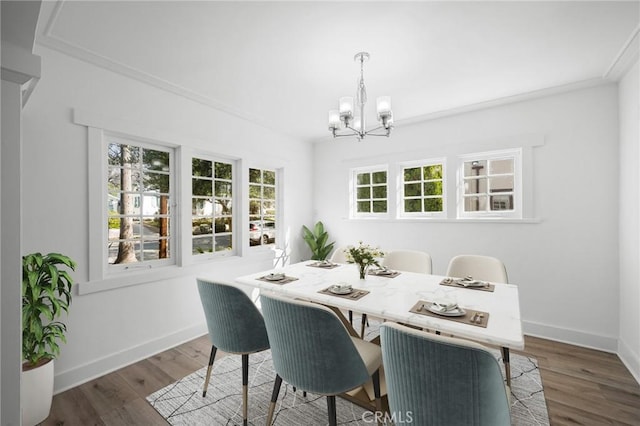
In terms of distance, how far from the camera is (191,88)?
2.87 meters

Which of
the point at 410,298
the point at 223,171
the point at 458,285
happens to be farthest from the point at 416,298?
the point at 223,171

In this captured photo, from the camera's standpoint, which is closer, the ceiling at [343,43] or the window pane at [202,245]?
the ceiling at [343,43]

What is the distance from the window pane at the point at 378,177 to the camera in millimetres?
4234

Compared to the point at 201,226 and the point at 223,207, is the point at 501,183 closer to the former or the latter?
the point at 223,207

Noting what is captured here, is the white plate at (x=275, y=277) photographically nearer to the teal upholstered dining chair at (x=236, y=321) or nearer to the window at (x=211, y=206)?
the teal upholstered dining chair at (x=236, y=321)

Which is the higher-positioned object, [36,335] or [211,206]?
[211,206]

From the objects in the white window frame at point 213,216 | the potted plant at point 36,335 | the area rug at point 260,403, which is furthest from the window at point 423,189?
the potted plant at point 36,335

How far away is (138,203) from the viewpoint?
2.80 m

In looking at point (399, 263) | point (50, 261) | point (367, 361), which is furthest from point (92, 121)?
point (399, 263)

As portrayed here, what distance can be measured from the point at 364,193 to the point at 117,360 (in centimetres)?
345

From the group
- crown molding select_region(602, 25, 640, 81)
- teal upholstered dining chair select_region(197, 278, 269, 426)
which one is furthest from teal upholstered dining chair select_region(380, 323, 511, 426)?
crown molding select_region(602, 25, 640, 81)

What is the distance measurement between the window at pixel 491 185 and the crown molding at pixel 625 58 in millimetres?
947

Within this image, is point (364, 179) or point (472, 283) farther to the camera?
point (364, 179)

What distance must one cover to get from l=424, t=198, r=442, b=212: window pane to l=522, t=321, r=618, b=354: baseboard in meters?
1.56
